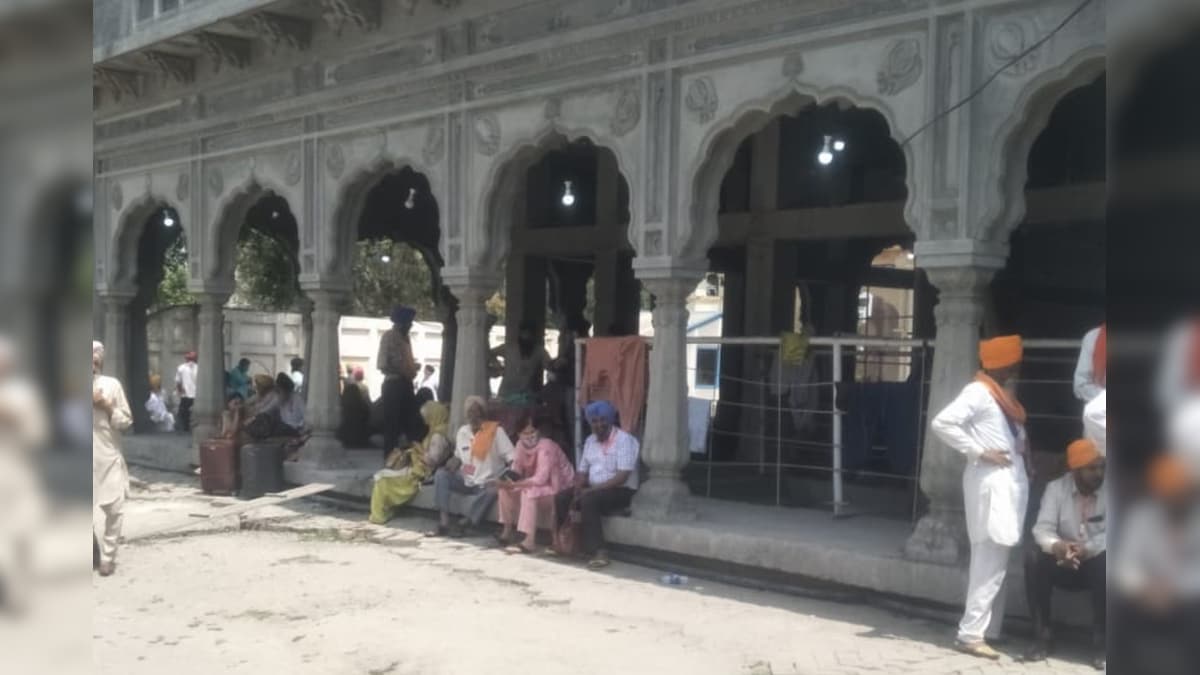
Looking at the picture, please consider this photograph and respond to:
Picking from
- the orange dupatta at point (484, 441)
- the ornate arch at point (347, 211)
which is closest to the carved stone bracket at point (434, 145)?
the ornate arch at point (347, 211)

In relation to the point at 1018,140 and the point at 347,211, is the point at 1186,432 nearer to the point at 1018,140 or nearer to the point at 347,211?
the point at 1018,140

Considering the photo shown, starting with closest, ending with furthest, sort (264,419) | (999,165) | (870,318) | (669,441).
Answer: (999,165)
(669,441)
(264,419)
(870,318)

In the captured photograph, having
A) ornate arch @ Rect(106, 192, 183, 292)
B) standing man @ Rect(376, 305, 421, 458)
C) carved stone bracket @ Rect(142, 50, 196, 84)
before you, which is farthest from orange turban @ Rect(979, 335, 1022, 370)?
ornate arch @ Rect(106, 192, 183, 292)

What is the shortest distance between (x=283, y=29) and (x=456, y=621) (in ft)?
23.0

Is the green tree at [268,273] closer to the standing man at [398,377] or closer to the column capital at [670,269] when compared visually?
the standing man at [398,377]

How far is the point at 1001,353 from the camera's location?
6.11 metres

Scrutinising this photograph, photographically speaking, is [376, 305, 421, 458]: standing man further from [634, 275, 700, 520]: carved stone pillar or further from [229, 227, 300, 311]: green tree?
[229, 227, 300, 311]: green tree


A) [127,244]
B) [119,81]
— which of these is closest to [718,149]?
[119,81]

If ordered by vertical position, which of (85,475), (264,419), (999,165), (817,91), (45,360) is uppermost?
(817,91)

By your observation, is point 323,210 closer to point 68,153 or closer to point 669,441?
point 669,441

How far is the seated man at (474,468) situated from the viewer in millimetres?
9414

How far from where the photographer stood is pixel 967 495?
6113 millimetres

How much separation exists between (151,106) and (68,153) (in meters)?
13.3

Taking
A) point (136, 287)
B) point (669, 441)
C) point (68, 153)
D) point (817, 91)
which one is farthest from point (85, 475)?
point (136, 287)
